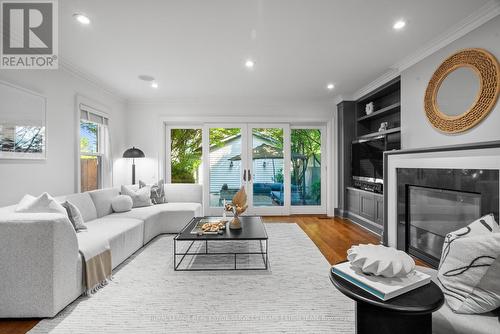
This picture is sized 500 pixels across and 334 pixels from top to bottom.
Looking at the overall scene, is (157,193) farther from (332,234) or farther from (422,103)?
(422,103)

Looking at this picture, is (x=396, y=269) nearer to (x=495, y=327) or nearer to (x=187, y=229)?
(x=495, y=327)

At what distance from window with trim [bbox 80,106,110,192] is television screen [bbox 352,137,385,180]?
492cm

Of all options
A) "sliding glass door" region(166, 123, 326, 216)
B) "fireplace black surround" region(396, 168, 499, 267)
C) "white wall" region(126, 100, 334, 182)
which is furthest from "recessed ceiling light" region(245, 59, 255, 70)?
"fireplace black surround" region(396, 168, 499, 267)

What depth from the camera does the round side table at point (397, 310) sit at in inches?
35.5

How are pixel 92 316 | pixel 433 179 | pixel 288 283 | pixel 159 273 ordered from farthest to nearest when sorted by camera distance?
pixel 433 179, pixel 159 273, pixel 288 283, pixel 92 316

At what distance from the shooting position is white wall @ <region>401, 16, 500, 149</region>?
2305 mm

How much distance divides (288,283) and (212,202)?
11.1 ft

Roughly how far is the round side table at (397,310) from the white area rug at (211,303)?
80cm

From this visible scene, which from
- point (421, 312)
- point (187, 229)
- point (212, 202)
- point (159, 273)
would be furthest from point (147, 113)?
point (421, 312)

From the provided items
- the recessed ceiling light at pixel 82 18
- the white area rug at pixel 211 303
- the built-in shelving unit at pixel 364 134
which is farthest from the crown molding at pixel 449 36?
the recessed ceiling light at pixel 82 18

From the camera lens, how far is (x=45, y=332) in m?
1.65

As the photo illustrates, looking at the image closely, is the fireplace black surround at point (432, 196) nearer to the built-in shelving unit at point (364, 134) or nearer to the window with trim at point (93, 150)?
the built-in shelving unit at point (364, 134)

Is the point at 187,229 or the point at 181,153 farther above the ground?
the point at 181,153

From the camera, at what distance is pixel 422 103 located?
315cm
